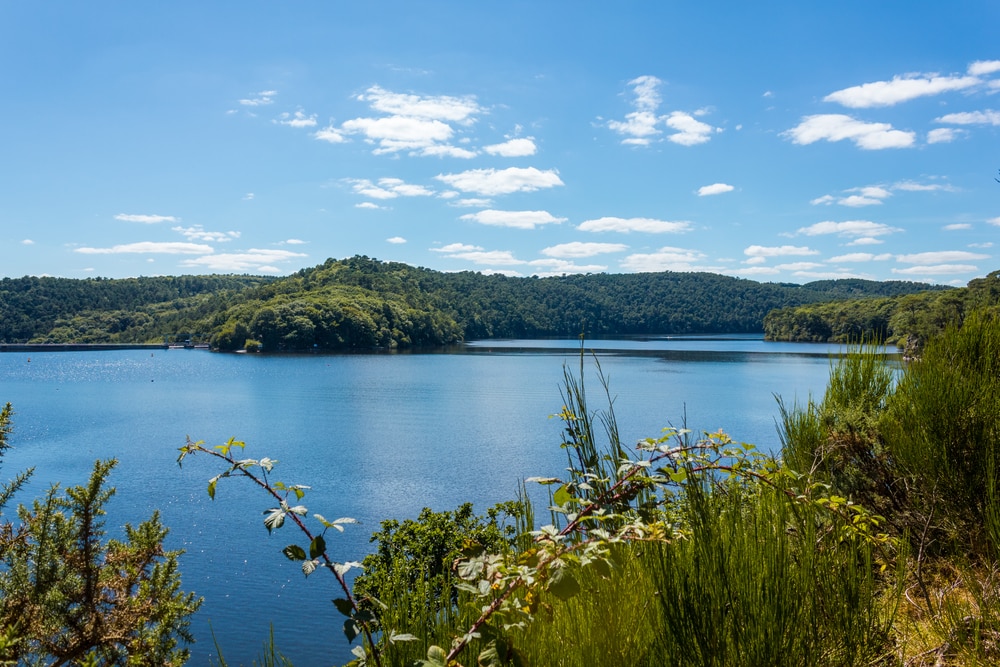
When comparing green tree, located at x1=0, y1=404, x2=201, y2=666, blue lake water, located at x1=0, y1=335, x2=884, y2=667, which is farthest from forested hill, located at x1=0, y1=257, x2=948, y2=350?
green tree, located at x1=0, y1=404, x2=201, y2=666

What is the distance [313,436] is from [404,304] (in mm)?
87248

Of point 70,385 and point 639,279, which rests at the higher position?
point 639,279

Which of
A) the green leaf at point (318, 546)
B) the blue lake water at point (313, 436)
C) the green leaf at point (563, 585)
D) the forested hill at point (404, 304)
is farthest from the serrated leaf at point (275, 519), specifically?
the forested hill at point (404, 304)

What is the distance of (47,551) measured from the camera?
2.87 meters

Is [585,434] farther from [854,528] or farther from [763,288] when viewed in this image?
[763,288]

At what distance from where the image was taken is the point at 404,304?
117m

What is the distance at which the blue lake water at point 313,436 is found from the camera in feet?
44.6

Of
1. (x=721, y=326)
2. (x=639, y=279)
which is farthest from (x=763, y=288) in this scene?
(x=639, y=279)

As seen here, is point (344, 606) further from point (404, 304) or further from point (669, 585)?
point (404, 304)

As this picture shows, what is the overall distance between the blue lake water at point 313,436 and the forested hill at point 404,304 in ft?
125

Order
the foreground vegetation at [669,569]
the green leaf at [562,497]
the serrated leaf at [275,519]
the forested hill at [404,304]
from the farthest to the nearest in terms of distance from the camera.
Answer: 1. the forested hill at [404,304]
2. the green leaf at [562,497]
3. the serrated leaf at [275,519]
4. the foreground vegetation at [669,569]

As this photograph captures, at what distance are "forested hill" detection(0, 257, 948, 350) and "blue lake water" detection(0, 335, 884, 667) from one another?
125 ft

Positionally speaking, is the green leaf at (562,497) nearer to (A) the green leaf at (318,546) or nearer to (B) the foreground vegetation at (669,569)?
(B) the foreground vegetation at (669,569)

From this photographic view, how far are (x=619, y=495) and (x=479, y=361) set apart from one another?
73481 millimetres
